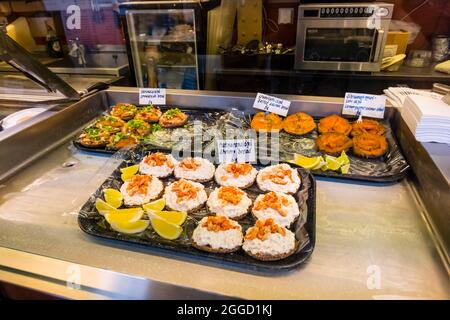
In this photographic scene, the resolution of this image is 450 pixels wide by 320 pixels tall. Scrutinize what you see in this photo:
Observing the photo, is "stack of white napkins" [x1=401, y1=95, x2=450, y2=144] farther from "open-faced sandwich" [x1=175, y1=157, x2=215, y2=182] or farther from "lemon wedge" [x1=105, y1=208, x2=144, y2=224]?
"lemon wedge" [x1=105, y1=208, x2=144, y2=224]

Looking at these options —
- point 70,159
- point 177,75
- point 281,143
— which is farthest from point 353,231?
point 177,75

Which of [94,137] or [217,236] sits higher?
[94,137]

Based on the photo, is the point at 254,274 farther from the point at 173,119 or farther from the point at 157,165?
the point at 173,119

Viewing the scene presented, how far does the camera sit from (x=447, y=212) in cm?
111

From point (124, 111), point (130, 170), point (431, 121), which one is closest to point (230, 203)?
point (130, 170)

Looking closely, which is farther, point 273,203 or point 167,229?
point 273,203

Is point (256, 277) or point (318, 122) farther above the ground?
point (318, 122)

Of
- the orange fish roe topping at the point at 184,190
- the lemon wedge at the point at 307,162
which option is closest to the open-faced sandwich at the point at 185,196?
the orange fish roe topping at the point at 184,190

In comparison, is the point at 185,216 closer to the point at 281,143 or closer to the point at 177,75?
the point at 281,143

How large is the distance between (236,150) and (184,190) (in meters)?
0.40

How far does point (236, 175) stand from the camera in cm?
153

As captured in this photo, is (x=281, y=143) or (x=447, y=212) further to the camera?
(x=281, y=143)

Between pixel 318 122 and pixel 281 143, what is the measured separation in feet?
1.14

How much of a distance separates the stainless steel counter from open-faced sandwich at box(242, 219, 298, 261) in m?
0.07
